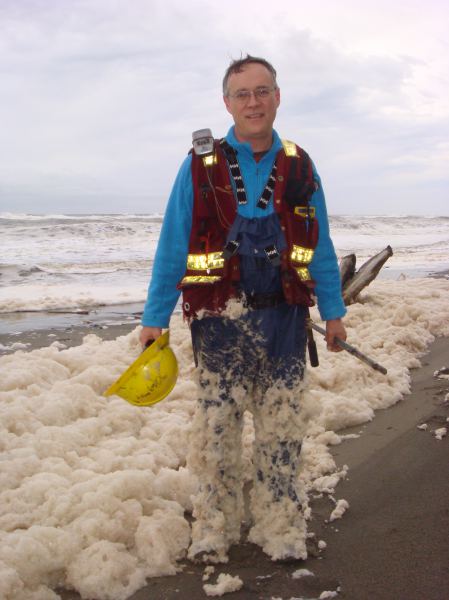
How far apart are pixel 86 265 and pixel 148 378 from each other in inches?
607

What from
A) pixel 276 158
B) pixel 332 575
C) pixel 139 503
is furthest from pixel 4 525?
pixel 276 158

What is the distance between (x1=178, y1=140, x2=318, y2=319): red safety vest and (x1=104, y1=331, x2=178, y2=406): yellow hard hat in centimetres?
26

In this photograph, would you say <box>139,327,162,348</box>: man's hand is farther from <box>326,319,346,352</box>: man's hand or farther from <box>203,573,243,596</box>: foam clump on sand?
<box>203,573,243,596</box>: foam clump on sand

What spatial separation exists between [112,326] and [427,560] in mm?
6217

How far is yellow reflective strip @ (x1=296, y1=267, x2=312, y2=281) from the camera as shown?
2.67 m

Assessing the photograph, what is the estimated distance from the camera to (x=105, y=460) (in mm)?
3428

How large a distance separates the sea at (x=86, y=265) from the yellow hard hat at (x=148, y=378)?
18.6ft

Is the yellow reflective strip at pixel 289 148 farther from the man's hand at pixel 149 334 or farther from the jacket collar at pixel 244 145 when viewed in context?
the man's hand at pixel 149 334

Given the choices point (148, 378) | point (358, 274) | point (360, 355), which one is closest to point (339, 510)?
point (360, 355)

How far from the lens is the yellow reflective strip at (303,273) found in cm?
267

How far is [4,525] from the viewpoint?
9.40 ft

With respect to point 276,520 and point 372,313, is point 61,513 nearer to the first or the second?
point 276,520

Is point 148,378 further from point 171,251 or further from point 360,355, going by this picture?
point 360,355

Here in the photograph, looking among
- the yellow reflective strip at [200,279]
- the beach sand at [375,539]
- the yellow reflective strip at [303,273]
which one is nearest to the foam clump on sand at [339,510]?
the beach sand at [375,539]
